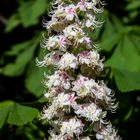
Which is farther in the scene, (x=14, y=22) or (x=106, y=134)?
(x=14, y=22)

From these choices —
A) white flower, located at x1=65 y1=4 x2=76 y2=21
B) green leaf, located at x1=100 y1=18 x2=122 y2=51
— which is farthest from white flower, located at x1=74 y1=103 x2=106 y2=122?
green leaf, located at x1=100 y1=18 x2=122 y2=51

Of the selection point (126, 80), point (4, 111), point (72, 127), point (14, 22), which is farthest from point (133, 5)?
point (72, 127)

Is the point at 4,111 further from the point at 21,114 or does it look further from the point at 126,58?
the point at 126,58

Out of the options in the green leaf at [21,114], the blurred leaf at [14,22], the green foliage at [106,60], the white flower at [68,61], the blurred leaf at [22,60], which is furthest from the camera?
the blurred leaf at [14,22]

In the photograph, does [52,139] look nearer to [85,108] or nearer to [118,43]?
[85,108]

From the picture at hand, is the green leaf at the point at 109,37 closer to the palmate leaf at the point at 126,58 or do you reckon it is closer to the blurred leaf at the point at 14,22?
the palmate leaf at the point at 126,58

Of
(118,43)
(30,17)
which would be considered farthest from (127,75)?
(30,17)

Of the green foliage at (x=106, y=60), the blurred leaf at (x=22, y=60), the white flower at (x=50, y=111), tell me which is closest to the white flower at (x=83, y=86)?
the white flower at (x=50, y=111)
